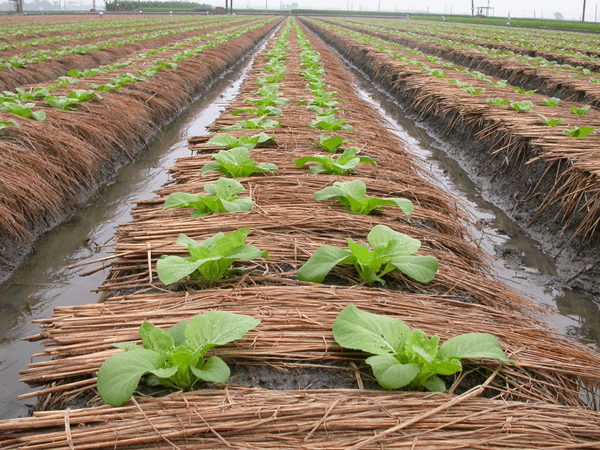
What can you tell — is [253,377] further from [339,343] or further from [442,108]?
[442,108]

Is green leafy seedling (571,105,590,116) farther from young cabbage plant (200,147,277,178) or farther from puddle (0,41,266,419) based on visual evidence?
puddle (0,41,266,419)

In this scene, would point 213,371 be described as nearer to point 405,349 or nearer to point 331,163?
point 405,349

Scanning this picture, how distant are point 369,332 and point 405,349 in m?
0.13

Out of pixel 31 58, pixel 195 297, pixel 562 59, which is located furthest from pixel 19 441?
pixel 562 59

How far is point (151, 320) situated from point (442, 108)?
18.2ft

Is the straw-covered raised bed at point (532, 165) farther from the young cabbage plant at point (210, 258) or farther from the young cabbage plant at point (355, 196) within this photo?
the young cabbage plant at point (210, 258)

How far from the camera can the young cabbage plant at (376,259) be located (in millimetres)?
1901

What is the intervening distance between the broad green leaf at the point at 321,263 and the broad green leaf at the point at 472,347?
1.97 feet

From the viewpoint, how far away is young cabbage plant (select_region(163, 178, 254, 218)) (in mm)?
2457

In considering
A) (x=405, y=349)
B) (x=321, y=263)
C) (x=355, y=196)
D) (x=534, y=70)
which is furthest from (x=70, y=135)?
(x=534, y=70)

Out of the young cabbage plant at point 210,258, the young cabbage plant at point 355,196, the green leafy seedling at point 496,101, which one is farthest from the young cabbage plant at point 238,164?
the green leafy seedling at point 496,101

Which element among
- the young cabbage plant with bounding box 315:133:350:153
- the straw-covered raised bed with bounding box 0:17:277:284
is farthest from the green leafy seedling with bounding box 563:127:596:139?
the straw-covered raised bed with bounding box 0:17:277:284

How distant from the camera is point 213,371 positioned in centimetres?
140

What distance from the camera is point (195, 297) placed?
6.05ft
